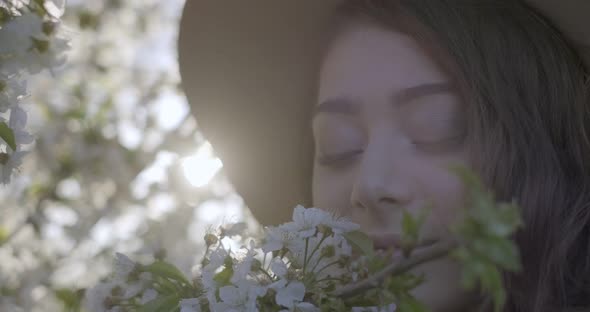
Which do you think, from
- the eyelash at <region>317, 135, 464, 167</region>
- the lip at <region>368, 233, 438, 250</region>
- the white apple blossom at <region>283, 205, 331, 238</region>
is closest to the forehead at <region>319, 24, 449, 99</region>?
the eyelash at <region>317, 135, 464, 167</region>

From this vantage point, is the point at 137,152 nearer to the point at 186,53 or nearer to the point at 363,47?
the point at 186,53

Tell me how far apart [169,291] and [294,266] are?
0.55 ft

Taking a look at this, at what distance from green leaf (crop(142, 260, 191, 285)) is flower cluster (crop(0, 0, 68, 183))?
0.75 ft

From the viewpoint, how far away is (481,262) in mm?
500

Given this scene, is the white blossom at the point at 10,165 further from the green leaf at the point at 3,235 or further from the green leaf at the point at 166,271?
the green leaf at the point at 3,235

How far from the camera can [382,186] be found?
1.14 meters

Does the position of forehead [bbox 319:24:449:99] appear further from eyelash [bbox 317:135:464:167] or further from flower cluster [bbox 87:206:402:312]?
flower cluster [bbox 87:206:402:312]

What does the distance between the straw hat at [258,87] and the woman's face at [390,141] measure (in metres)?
0.20

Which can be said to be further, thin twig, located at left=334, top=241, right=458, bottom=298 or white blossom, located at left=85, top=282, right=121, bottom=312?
white blossom, located at left=85, top=282, right=121, bottom=312

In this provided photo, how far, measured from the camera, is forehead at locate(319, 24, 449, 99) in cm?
123

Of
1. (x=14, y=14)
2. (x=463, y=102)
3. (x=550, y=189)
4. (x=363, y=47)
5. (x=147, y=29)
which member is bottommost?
(x=550, y=189)

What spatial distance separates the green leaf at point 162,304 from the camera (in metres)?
0.91

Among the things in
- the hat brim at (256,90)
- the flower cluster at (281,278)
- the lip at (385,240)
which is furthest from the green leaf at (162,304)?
the hat brim at (256,90)

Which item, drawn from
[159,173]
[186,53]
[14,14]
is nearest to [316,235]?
[14,14]
